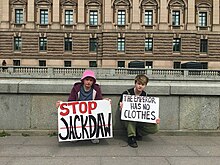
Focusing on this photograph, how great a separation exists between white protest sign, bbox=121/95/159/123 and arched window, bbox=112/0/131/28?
131ft

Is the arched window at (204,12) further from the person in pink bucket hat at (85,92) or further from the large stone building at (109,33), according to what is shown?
the person in pink bucket hat at (85,92)

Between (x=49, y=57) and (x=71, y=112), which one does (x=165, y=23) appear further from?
(x=71, y=112)

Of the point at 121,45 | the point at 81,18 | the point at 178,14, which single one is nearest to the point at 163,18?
the point at 178,14

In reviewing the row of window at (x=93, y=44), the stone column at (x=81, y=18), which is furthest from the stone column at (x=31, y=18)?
the stone column at (x=81, y=18)

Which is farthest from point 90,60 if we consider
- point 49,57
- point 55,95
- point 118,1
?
point 55,95

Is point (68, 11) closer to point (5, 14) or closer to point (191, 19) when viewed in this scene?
point (5, 14)

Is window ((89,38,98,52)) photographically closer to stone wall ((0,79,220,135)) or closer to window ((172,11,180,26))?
window ((172,11,180,26))

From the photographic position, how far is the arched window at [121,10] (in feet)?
146

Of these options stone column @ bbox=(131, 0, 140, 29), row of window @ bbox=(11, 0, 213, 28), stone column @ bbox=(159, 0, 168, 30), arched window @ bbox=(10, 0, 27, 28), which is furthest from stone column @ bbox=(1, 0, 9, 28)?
stone column @ bbox=(159, 0, 168, 30)

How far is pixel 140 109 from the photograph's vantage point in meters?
5.77

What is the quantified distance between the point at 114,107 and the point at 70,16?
40.9 meters

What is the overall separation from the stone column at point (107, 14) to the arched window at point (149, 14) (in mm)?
5283

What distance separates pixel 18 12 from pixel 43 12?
4181 mm

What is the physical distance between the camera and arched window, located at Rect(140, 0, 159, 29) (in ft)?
146
